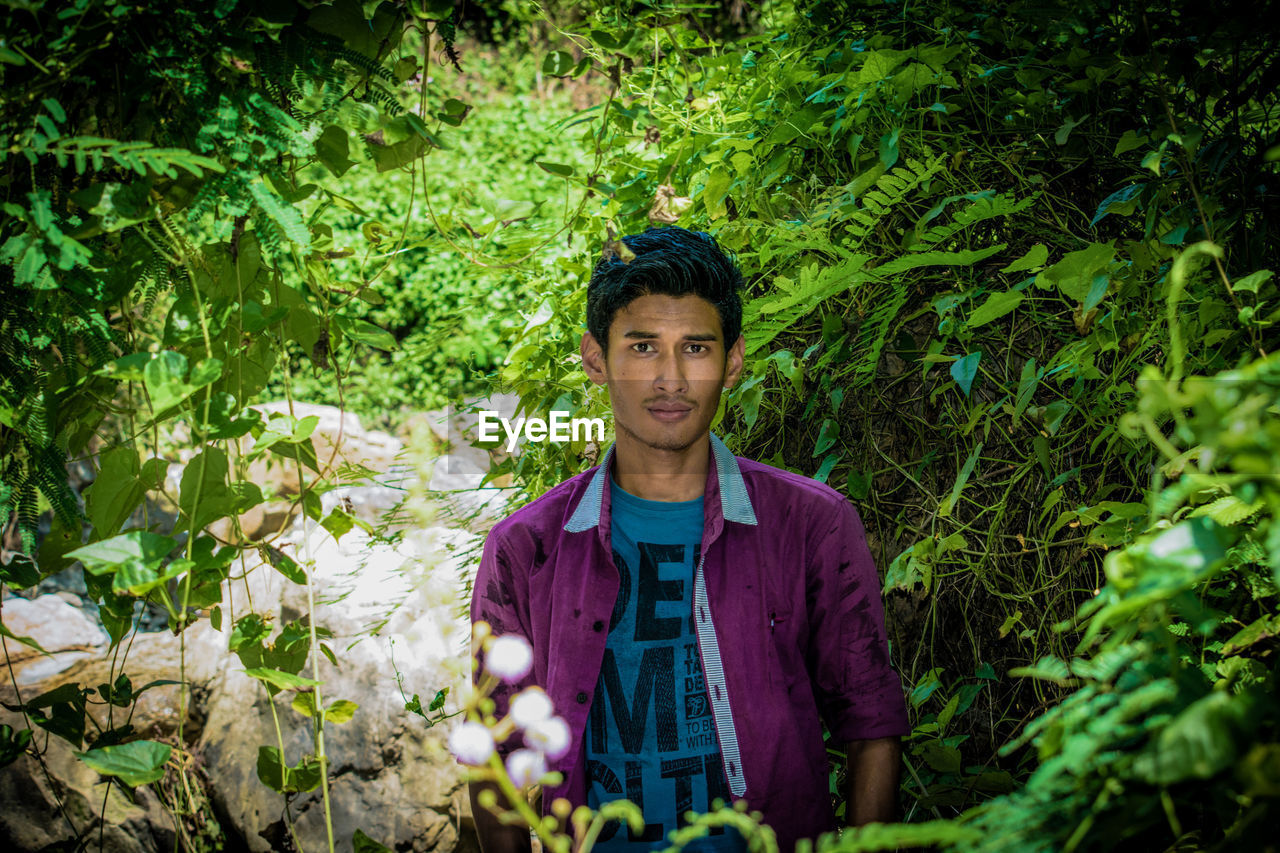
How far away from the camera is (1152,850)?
2.83ft

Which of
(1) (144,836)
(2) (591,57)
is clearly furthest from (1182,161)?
(1) (144,836)

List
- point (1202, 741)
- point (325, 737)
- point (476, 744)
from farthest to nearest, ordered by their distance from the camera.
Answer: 1. point (325, 737)
2. point (476, 744)
3. point (1202, 741)

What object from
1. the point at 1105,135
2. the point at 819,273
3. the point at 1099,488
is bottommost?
the point at 1099,488

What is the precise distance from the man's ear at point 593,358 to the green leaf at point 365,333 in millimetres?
401

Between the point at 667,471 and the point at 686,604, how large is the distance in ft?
0.92

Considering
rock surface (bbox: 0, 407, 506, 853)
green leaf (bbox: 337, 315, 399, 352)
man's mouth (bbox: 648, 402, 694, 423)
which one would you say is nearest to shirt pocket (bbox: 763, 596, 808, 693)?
man's mouth (bbox: 648, 402, 694, 423)

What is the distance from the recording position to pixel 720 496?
1.61 m

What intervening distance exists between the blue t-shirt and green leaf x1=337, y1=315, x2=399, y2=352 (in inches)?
24.3

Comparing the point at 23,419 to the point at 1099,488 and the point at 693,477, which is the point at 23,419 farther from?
the point at 1099,488

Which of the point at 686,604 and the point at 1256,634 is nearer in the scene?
the point at 1256,634

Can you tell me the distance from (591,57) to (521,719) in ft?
4.88

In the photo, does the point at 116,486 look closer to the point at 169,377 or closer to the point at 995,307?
the point at 169,377

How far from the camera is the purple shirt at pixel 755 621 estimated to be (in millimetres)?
1454

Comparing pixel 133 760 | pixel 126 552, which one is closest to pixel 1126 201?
pixel 126 552
